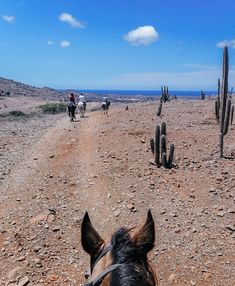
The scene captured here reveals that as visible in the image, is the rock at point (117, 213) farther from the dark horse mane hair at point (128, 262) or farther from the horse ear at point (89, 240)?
the dark horse mane hair at point (128, 262)

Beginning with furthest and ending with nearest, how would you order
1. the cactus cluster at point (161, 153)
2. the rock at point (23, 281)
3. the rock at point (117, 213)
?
1. the cactus cluster at point (161, 153)
2. the rock at point (117, 213)
3. the rock at point (23, 281)

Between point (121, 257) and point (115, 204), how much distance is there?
7.24m

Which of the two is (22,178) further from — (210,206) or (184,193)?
(210,206)

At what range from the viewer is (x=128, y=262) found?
2.83 metres

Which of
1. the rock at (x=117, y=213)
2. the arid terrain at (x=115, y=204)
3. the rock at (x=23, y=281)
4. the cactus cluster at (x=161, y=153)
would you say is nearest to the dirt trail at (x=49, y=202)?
the arid terrain at (x=115, y=204)

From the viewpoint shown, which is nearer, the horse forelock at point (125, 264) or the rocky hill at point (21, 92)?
the horse forelock at point (125, 264)

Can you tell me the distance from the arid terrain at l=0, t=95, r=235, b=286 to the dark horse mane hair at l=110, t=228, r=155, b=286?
4.59 m

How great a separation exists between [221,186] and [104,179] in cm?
342

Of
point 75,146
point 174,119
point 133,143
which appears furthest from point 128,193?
point 174,119

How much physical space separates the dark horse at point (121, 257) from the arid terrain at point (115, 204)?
14.1 ft

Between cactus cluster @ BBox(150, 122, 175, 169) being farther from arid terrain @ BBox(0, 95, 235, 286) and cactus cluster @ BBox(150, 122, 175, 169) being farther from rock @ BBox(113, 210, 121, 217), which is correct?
rock @ BBox(113, 210, 121, 217)

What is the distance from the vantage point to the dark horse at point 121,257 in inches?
103

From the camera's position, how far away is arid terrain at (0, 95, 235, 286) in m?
7.69

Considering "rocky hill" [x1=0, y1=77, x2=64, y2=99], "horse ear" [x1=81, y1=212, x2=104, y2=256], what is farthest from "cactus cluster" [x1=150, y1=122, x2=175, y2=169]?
"rocky hill" [x1=0, y1=77, x2=64, y2=99]
